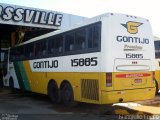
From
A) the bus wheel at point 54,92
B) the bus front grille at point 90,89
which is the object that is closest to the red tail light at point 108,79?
the bus front grille at point 90,89

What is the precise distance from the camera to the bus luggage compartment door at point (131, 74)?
11492 millimetres

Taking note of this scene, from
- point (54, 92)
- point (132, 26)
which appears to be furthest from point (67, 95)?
point (132, 26)

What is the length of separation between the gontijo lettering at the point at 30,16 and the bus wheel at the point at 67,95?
824 centimetres

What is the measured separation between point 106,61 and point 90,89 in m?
1.25

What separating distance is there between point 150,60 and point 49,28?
11.6 metres

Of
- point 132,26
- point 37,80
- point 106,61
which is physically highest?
point 132,26

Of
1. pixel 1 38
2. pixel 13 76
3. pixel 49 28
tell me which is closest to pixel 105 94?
pixel 13 76

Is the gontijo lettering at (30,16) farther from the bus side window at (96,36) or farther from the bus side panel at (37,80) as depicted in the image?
the bus side window at (96,36)

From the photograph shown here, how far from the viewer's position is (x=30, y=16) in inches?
846

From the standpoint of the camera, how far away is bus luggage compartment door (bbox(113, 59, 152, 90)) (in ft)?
37.7

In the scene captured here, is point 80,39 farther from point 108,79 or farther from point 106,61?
point 108,79

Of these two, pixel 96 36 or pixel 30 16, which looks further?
pixel 30 16

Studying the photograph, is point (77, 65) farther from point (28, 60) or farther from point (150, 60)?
point (28, 60)

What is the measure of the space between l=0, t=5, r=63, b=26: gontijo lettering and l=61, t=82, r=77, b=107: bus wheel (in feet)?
27.0
